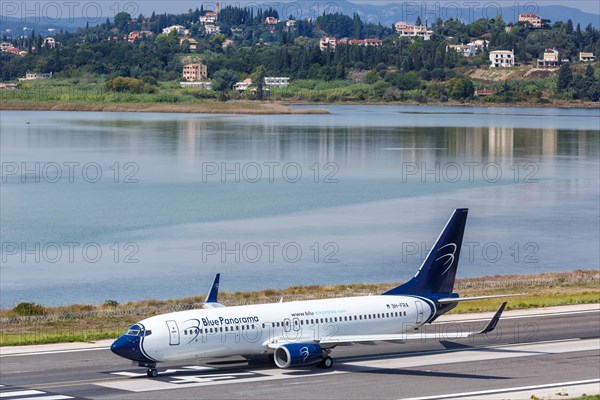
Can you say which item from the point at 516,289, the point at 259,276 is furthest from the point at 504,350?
the point at 259,276

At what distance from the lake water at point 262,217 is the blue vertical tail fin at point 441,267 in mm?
31275

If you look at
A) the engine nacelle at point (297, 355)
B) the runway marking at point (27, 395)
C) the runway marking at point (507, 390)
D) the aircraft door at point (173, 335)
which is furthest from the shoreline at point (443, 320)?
the runway marking at point (507, 390)

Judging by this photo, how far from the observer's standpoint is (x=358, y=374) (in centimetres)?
4894

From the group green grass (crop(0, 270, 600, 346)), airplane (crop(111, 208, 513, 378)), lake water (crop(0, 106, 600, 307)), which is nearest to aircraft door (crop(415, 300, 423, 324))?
airplane (crop(111, 208, 513, 378))

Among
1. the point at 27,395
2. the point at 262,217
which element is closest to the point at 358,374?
the point at 27,395

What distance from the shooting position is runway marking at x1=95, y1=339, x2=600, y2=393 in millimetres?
46281

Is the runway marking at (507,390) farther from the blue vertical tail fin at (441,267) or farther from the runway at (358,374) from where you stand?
the blue vertical tail fin at (441,267)

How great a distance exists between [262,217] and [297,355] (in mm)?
74215

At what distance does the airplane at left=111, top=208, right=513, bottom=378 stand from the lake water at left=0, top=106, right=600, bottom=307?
3161cm

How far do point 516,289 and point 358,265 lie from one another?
19312 millimetres

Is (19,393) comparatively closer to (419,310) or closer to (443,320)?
(419,310)

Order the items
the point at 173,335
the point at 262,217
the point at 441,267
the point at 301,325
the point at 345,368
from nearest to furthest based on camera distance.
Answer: the point at 173,335, the point at 301,325, the point at 345,368, the point at 441,267, the point at 262,217

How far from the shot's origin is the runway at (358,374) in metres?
45.2

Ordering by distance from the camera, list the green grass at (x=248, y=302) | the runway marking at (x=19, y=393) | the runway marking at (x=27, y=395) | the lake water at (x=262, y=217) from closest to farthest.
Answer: the runway marking at (x=27, y=395) < the runway marking at (x=19, y=393) < the green grass at (x=248, y=302) < the lake water at (x=262, y=217)
